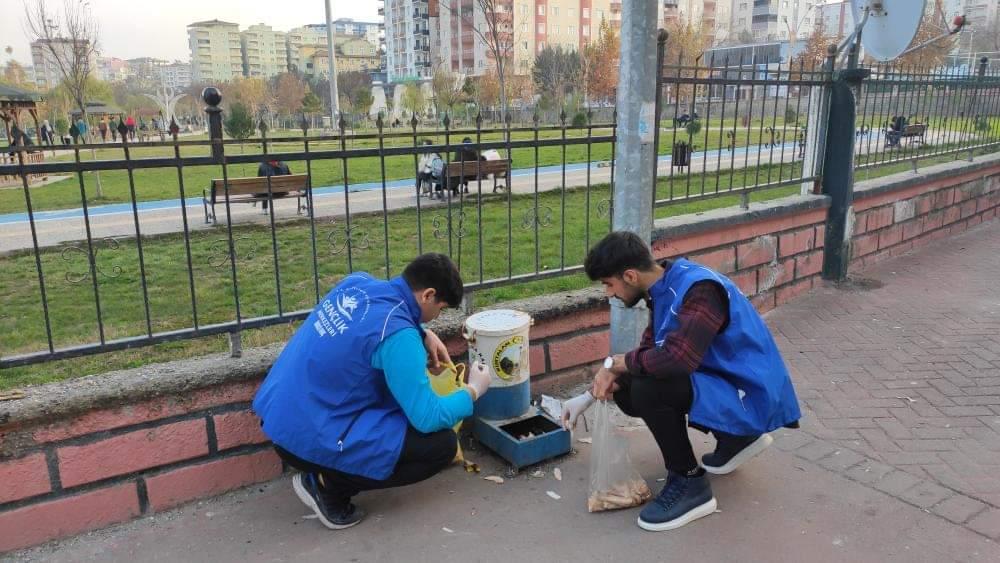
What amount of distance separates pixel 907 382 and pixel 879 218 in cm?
300

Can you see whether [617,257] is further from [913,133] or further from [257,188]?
[913,133]

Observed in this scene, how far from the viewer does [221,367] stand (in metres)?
2.88

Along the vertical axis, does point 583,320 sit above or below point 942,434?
above

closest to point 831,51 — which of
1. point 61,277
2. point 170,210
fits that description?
point 61,277

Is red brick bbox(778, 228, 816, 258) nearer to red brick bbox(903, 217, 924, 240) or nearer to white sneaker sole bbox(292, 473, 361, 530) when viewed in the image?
red brick bbox(903, 217, 924, 240)

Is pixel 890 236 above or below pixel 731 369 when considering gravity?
below

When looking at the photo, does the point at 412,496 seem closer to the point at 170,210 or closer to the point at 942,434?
the point at 942,434

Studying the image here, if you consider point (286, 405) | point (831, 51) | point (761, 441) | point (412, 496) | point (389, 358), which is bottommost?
point (412, 496)

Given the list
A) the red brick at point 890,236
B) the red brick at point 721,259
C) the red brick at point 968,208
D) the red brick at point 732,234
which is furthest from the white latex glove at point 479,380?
the red brick at point 968,208

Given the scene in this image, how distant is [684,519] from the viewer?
8.93 ft

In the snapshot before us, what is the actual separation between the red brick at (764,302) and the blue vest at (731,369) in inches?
106

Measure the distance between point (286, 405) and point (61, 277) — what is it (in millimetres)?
4396

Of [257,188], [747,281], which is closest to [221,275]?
[257,188]

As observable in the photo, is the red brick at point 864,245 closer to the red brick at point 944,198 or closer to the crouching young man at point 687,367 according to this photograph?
the red brick at point 944,198
